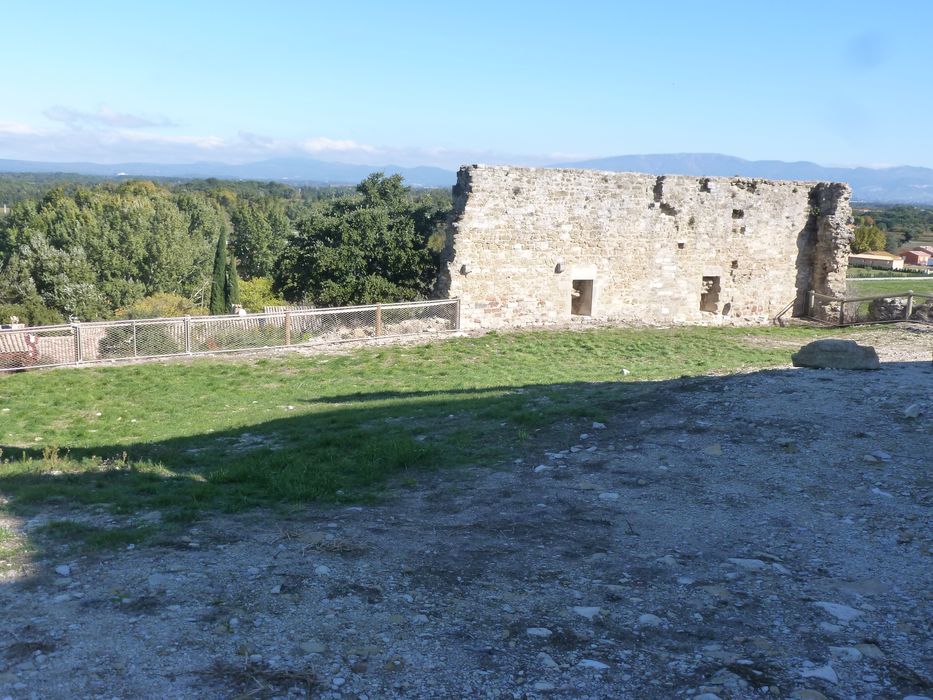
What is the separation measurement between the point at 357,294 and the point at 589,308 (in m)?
6.74

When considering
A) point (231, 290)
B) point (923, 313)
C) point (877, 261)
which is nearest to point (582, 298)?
point (923, 313)

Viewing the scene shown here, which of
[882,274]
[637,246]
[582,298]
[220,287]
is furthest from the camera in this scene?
[882,274]

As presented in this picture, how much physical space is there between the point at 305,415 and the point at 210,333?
622cm

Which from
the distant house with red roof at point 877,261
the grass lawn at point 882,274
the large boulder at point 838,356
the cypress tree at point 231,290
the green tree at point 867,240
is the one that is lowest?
the cypress tree at point 231,290

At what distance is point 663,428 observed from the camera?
8.94 meters

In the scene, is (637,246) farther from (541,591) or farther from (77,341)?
(541,591)

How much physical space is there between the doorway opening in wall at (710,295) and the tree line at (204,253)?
7828mm

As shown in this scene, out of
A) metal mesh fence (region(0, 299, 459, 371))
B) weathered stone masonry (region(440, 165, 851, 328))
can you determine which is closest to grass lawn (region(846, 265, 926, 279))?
weathered stone masonry (region(440, 165, 851, 328))

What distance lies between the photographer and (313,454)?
357 inches

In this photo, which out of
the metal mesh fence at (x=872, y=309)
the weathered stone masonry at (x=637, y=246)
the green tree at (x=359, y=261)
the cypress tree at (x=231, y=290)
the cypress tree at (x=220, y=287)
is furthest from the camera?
the cypress tree at (x=231, y=290)

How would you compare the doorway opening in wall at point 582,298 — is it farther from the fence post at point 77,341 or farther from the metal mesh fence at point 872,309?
the fence post at point 77,341

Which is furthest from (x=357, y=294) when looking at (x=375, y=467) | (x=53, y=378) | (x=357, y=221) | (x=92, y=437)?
(x=375, y=467)

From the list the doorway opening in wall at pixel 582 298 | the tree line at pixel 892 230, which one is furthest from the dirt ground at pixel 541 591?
the tree line at pixel 892 230

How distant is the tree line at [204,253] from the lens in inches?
923
